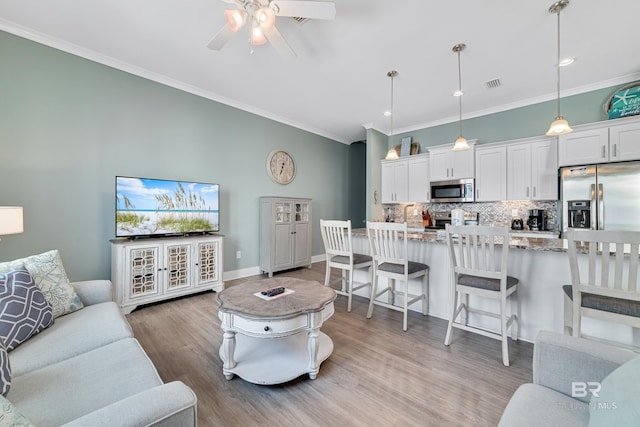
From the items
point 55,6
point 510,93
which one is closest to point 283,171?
point 55,6

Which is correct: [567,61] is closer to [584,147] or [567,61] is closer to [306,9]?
[584,147]

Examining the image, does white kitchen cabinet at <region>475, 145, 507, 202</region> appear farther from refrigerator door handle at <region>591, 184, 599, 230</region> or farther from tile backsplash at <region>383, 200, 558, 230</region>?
refrigerator door handle at <region>591, 184, 599, 230</region>

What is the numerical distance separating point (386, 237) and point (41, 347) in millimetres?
2559

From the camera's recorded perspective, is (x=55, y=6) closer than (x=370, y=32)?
Yes

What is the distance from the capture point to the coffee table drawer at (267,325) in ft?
5.28

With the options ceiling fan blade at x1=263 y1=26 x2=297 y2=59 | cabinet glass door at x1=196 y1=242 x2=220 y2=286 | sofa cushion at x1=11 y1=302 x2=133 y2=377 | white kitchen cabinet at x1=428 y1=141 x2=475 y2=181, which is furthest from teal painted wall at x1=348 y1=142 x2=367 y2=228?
sofa cushion at x1=11 y1=302 x2=133 y2=377

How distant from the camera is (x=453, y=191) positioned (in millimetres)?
4613

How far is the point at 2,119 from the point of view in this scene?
249cm

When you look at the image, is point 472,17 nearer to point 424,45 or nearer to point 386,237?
point 424,45

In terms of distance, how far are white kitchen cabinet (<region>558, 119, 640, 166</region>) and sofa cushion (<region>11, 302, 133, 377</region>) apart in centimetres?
531

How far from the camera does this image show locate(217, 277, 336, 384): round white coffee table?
162 cm

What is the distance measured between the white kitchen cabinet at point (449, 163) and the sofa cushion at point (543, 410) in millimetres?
4127

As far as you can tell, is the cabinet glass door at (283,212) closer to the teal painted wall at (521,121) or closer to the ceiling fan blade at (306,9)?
the ceiling fan blade at (306,9)

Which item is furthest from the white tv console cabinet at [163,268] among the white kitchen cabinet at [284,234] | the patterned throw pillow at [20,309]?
the patterned throw pillow at [20,309]
